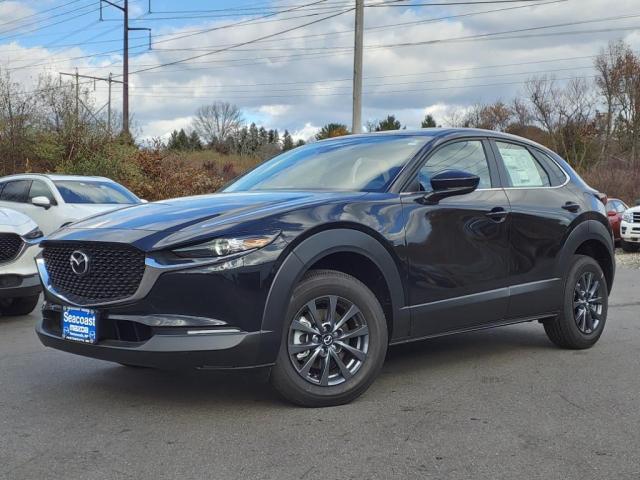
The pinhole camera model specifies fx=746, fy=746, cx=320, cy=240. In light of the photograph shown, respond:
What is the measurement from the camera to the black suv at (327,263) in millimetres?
3939

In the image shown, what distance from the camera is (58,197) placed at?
1246 cm

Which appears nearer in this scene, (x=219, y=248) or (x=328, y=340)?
(x=219, y=248)

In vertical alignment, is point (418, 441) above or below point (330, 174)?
below

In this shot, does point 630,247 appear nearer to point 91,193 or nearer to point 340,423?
point 91,193

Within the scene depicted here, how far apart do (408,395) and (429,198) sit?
4.17ft

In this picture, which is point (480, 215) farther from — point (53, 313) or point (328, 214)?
point (53, 313)

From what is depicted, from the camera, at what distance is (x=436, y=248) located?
4.82m

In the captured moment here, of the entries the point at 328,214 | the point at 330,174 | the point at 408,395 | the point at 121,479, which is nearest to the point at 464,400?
the point at 408,395

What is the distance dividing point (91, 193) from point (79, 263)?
9005 mm

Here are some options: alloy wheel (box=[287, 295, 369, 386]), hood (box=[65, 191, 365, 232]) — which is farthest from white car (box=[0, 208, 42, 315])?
alloy wheel (box=[287, 295, 369, 386])

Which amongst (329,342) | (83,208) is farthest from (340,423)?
(83,208)

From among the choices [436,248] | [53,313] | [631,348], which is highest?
[436,248]

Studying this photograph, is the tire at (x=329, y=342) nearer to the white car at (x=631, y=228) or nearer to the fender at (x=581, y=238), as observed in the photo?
the fender at (x=581, y=238)

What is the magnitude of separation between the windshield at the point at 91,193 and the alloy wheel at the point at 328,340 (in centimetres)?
880
